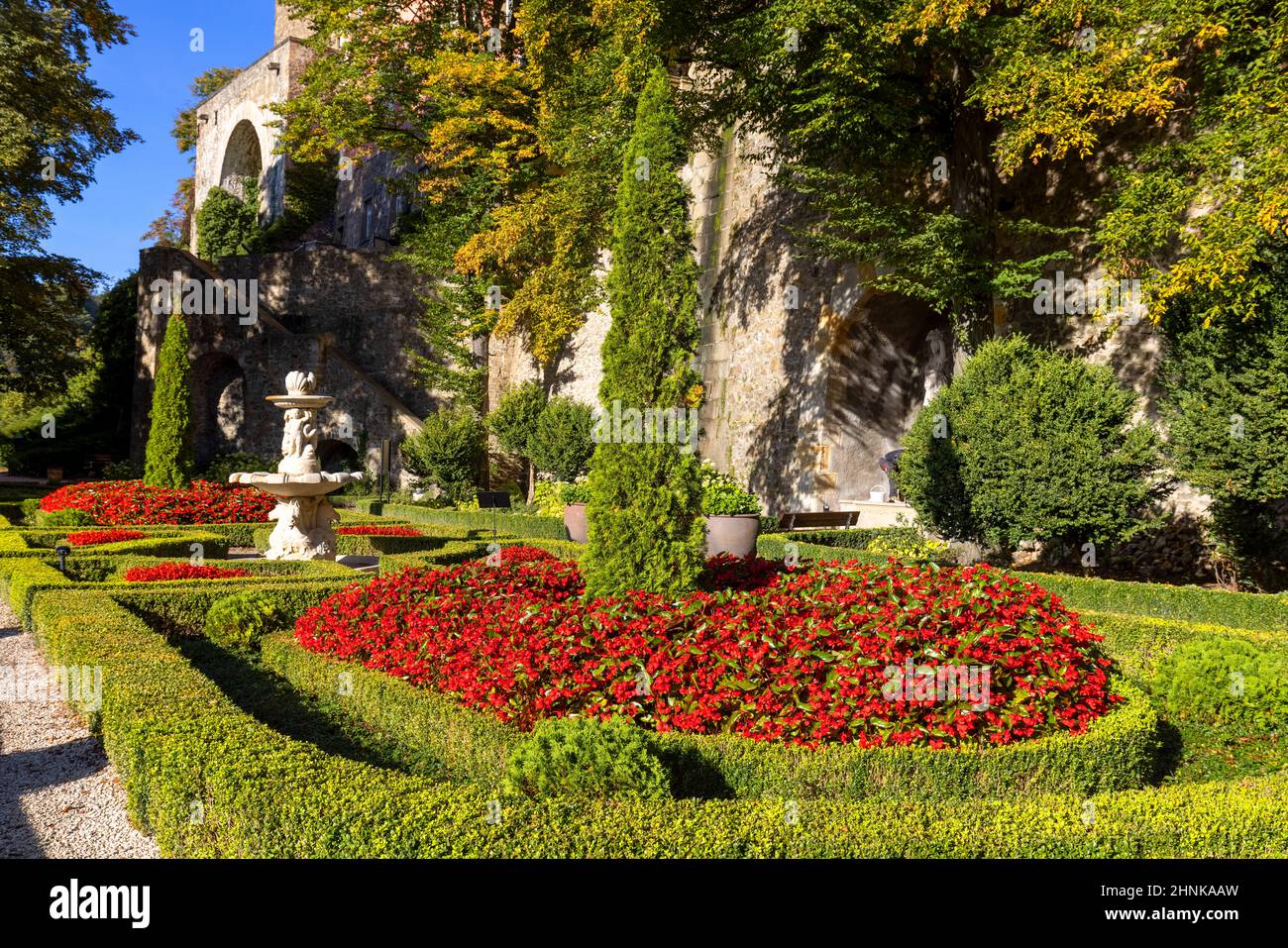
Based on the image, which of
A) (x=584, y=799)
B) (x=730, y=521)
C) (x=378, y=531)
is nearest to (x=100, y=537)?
(x=378, y=531)

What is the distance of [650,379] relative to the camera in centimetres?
663

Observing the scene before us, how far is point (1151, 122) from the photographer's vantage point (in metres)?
12.5

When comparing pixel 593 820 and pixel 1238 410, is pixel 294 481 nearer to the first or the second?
pixel 593 820

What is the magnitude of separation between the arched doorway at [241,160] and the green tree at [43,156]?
15215 millimetres

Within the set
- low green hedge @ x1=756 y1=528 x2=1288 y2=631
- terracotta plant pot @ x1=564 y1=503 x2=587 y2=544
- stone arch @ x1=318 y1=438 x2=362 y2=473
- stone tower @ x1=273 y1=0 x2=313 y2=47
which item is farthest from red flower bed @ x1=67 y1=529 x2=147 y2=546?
stone tower @ x1=273 y1=0 x2=313 y2=47

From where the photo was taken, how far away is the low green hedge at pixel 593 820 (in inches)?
122

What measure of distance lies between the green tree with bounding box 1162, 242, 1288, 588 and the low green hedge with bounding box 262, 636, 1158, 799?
5429mm

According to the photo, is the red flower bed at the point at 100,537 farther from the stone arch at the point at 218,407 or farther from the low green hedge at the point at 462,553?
the stone arch at the point at 218,407

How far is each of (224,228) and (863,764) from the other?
3660 cm

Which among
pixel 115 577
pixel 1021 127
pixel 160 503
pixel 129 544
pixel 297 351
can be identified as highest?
pixel 1021 127

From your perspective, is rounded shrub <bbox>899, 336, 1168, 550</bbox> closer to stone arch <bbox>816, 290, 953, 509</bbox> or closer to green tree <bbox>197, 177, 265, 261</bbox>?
stone arch <bbox>816, 290, 953, 509</bbox>

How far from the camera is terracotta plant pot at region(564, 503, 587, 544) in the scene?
1397 centimetres
